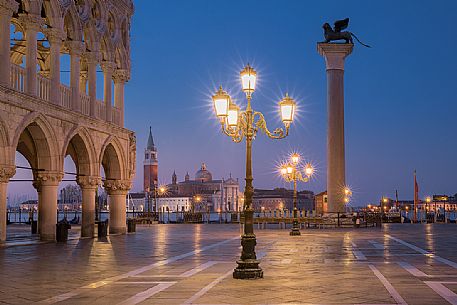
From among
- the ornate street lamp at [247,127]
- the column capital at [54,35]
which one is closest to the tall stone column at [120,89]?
the column capital at [54,35]

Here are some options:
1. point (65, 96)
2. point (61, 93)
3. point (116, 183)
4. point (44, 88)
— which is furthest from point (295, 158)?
point (44, 88)

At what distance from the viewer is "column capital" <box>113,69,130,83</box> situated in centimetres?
3503

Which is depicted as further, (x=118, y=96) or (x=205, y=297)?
(x=118, y=96)

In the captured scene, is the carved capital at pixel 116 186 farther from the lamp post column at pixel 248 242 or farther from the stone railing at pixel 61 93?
the lamp post column at pixel 248 242

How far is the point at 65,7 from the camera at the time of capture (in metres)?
28.0

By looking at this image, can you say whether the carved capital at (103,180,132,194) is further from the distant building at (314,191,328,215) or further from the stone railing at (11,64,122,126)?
the distant building at (314,191,328,215)

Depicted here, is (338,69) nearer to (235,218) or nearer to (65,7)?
(65,7)

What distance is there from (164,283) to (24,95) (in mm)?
12759

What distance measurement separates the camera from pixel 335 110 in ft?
142

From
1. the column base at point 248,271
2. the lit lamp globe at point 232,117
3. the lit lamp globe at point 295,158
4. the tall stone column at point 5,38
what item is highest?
the tall stone column at point 5,38

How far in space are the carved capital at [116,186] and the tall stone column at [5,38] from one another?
473 inches

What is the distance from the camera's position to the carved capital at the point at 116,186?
34594mm

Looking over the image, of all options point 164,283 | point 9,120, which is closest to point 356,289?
point 164,283

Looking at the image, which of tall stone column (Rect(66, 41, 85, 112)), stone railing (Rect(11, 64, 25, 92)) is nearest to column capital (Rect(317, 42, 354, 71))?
tall stone column (Rect(66, 41, 85, 112))
